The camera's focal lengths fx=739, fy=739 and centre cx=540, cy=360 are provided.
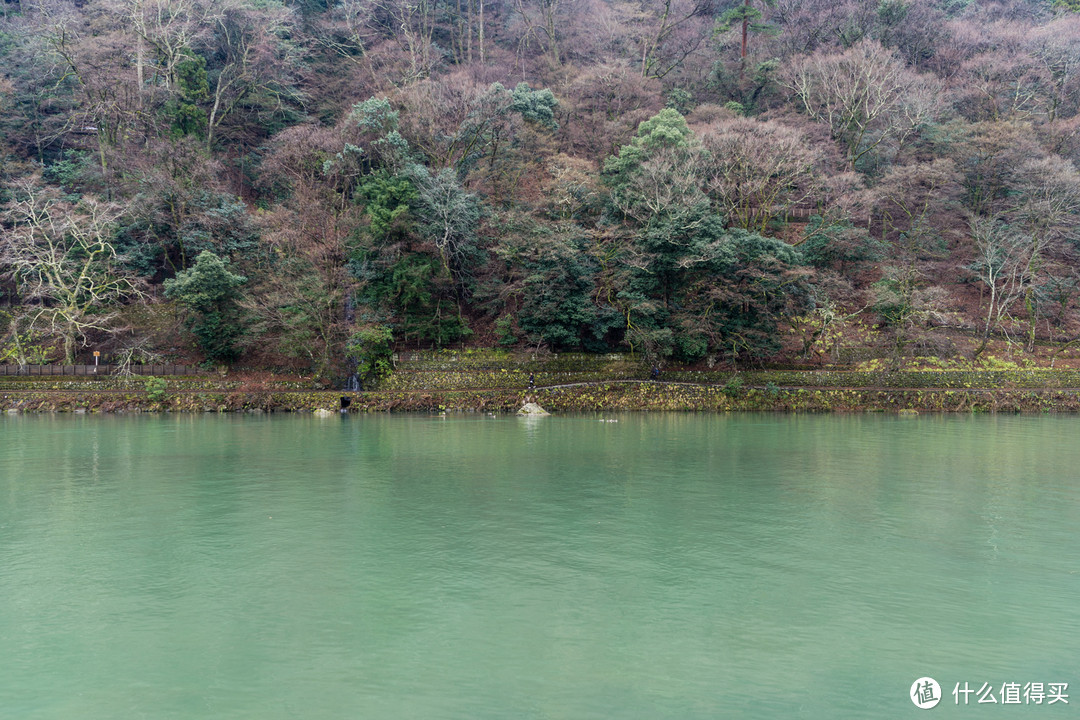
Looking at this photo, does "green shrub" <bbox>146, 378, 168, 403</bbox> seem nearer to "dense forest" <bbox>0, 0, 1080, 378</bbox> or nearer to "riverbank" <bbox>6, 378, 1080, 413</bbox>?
"riverbank" <bbox>6, 378, 1080, 413</bbox>

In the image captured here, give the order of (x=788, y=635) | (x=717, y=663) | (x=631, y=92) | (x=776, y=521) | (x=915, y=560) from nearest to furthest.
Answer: (x=717, y=663), (x=788, y=635), (x=915, y=560), (x=776, y=521), (x=631, y=92)

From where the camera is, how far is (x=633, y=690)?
6469mm

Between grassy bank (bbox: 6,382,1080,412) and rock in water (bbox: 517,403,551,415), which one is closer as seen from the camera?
rock in water (bbox: 517,403,551,415)

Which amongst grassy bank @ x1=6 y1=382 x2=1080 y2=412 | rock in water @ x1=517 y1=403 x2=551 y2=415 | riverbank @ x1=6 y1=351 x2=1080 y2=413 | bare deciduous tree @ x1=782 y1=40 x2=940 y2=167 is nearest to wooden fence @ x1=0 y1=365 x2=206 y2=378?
riverbank @ x1=6 y1=351 x2=1080 y2=413

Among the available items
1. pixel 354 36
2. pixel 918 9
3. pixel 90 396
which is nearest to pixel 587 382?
pixel 90 396

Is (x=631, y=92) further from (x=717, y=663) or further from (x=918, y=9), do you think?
(x=717, y=663)

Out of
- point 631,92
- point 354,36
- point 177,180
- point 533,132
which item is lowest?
point 177,180

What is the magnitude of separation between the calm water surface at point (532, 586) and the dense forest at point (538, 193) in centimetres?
1544

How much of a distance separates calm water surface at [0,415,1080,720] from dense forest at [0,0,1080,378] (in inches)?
608

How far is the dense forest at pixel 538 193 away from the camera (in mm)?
33438

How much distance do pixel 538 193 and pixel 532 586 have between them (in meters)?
29.4

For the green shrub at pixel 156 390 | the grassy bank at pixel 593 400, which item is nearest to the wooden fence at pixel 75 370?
the grassy bank at pixel 593 400

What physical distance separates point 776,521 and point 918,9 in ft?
153

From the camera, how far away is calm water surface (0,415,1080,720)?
21.5ft
